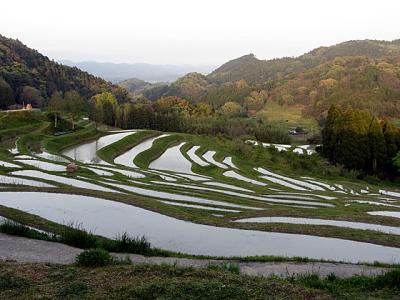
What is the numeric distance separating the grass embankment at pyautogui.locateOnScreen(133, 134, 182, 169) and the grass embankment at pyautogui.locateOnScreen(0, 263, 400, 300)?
128 ft

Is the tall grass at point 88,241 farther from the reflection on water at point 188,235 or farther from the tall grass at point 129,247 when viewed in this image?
the reflection on water at point 188,235

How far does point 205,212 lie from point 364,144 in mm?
48254

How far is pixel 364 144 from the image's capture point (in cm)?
6469

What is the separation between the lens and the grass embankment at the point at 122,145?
54.7 meters

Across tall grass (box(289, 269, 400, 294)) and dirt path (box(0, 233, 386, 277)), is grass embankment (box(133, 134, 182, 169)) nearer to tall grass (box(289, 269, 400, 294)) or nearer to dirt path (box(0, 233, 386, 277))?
dirt path (box(0, 233, 386, 277))

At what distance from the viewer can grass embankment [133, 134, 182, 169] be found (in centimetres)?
5399

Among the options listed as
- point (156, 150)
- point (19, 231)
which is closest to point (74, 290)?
point (19, 231)

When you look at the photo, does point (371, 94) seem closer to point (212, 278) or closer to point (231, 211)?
point (231, 211)

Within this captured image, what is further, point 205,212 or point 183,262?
point 205,212

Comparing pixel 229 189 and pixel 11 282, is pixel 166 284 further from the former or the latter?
pixel 229 189

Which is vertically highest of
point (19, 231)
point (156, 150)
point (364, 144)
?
point (364, 144)

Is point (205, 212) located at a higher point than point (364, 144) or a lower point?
lower

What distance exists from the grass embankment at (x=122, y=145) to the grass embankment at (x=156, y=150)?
323cm

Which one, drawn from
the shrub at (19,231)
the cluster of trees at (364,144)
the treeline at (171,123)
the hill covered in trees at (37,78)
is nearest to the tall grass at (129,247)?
the shrub at (19,231)
